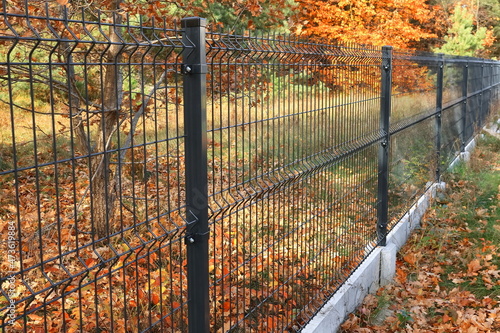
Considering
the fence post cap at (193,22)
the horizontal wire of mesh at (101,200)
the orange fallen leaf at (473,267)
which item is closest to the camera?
the horizontal wire of mesh at (101,200)

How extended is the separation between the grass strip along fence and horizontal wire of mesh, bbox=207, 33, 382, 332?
0.07 feet

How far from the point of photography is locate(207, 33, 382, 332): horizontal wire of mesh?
3.32 metres

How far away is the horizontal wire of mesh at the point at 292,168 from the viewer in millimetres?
3318

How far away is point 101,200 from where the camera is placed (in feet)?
19.5

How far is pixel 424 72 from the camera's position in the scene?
8.19m

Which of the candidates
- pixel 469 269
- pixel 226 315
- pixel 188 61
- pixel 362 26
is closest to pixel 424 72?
pixel 469 269

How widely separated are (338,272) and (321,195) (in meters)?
0.92

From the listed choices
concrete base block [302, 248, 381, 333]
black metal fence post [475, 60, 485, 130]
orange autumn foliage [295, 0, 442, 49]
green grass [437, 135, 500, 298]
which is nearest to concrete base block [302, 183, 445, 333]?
concrete base block [302, 248, 381, 333]

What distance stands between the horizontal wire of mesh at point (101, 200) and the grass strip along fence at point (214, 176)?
29mm

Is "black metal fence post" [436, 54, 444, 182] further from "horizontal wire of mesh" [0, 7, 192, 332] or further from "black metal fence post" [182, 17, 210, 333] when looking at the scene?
"black metal fence post" [182, 17, 210, 333]

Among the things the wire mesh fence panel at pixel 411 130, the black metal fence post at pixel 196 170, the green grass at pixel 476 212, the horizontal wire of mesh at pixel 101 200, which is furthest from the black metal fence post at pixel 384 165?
the black metal fence post at pixel 196 170

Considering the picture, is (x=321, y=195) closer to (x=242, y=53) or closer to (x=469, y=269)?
(x=242, y=53)

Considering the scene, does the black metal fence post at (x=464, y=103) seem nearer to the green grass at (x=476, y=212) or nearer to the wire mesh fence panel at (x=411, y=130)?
the green grass at (x=476, y=212)

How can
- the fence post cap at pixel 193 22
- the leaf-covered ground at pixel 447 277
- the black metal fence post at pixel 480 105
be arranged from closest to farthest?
1. the fence post cap at pixel 193 22
2. the leaf-covered ground at pixel 447 277
3. the black metal fence post at pixel 480 105
